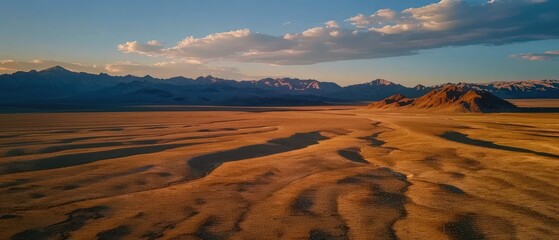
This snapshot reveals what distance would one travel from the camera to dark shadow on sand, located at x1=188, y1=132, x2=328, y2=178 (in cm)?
1968

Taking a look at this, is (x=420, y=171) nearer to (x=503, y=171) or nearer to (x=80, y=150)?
(x=503, y=171)

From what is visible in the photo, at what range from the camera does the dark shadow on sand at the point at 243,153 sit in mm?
19683

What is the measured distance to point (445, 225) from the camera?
10.0 m

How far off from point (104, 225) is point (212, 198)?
11.8ft

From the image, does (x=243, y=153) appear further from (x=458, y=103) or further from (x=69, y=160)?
(x=458, y=103)

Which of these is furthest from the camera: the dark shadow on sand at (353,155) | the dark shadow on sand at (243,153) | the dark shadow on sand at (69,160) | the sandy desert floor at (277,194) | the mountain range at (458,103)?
the mountain range at (458,103)

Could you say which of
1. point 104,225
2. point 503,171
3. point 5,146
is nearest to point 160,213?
point 104,225

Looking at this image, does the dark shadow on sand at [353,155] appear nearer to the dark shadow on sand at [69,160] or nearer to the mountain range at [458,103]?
the dark shadow on sand at [69,160]

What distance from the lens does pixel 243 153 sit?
25.1 meters

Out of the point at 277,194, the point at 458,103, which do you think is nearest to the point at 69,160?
the point at 277,194

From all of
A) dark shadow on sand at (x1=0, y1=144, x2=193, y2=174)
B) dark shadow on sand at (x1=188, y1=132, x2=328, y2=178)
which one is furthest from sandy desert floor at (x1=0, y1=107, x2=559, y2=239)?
dark shadow on sand at (x1=188, y1=132, x2=328, y2=178)

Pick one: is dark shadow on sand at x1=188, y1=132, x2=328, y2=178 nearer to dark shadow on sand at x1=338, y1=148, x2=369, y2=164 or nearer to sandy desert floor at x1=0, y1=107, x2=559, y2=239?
sandy desert floor at x1=0, y1=107, x2=559, y2=239

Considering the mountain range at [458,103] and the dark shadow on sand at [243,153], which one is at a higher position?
the mountain range at [458,103]

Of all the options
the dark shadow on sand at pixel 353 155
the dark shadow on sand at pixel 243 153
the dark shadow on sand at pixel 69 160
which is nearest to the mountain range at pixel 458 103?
the dark shadow on sand at pixel 243 153
